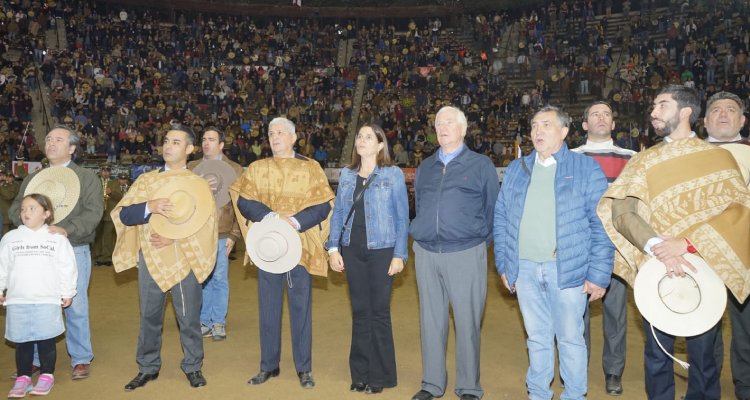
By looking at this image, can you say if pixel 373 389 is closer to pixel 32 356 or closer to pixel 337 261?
pixel 337 261

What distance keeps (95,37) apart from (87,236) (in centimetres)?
2232

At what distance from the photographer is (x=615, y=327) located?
4590 millimetres

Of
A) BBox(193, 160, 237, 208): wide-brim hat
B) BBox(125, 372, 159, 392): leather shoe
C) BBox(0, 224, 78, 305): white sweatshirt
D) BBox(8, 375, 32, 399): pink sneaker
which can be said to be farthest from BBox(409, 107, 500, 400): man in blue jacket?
BBox(8, 375, 32, 399): pink sneaker

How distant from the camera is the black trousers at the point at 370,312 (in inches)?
175

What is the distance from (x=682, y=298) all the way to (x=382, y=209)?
1885mm

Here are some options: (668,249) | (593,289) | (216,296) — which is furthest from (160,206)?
(668,249)

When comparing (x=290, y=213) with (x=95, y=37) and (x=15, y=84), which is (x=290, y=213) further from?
(x=95, y=37)

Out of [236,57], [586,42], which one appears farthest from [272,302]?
[236,57]

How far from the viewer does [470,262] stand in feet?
13.8

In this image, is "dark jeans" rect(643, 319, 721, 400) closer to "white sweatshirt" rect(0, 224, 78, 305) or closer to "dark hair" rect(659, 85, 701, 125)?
"dark hair" rect(659, 85, 701, 125)

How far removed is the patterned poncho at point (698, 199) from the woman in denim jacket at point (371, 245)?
1.42 metres

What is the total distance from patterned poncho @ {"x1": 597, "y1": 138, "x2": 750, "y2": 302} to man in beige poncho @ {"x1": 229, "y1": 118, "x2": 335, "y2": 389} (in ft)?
6.72

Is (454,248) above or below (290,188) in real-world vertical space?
below

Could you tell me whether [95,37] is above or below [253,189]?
above
